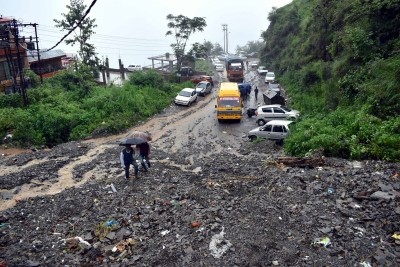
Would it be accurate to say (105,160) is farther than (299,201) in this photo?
Yes

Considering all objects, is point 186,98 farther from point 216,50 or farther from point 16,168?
→ point 216,50

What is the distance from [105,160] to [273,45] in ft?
126

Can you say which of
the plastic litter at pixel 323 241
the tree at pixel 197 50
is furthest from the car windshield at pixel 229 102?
the tree at pixel 197 50

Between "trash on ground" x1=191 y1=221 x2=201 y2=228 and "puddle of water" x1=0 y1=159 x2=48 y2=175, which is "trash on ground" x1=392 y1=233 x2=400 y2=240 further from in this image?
"puddle of water" x1=0 y1=159 x2=48 y2=175

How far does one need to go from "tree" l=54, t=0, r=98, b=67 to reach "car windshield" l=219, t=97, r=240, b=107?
1973cm

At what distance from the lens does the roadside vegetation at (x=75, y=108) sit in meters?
23.1

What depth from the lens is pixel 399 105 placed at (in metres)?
15.2

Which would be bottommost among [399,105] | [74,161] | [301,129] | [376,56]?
[74,161]

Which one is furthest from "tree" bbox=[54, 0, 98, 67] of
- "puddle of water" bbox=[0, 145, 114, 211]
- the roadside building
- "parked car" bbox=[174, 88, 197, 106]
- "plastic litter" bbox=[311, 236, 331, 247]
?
"plastic litter" bbox=[311, 236, 331, 247]

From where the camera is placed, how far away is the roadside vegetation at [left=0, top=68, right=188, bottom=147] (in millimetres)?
23094

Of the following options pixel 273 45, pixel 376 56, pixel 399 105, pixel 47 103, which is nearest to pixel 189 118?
pixel 47 103

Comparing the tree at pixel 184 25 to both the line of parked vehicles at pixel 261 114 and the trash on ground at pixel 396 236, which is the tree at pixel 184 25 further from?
the trash on ground at pixel 396 236

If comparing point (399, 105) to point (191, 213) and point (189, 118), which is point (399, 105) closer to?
point (191, 213)

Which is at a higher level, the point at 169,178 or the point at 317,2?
the point at 317,2
